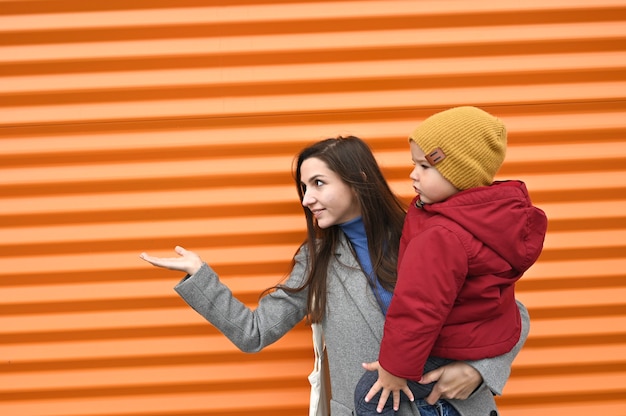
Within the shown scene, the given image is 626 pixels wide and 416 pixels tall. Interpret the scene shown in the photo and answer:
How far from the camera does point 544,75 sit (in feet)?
8.13

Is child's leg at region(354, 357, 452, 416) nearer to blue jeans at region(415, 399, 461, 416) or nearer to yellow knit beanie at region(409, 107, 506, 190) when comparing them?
blue jeans at region(415, 399, 461, 416)

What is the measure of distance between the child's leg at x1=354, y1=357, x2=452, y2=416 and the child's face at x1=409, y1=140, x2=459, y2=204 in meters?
0.53

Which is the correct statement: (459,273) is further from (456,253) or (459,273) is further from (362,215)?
(362,215)

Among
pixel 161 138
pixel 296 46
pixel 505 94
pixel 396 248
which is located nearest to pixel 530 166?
pixel 505 94

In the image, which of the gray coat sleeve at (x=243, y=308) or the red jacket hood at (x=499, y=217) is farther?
the gray coat sleeve at (x=243, y=308)

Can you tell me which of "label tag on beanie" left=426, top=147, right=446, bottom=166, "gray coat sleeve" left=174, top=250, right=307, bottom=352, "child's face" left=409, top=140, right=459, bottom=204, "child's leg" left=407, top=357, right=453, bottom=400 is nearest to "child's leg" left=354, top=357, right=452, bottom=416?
"child's leg" left=407, top=357, right=453, bottom=400

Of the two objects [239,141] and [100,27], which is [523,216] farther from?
[100,27]

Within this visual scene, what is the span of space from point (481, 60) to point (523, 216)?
3.41 ft

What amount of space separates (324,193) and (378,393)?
2.33 feet

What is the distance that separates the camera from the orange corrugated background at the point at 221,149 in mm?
2428

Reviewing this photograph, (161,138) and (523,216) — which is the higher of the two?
(161,138)

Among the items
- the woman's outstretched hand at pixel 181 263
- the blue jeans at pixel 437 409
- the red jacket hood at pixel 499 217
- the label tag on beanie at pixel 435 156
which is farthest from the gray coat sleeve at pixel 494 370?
the woman's outstretched hand at pixel 181 263

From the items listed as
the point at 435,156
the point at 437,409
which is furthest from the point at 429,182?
the point at 437,409

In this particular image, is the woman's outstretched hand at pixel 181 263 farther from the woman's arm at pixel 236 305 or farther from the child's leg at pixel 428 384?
the child's leg at pixel 428 384
